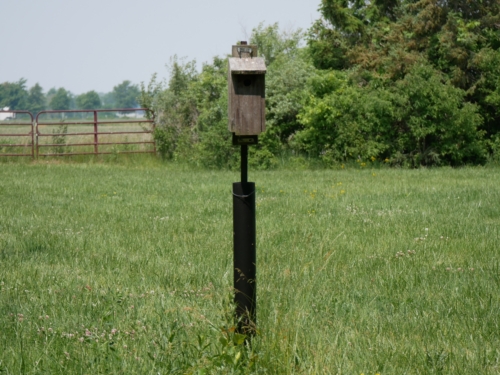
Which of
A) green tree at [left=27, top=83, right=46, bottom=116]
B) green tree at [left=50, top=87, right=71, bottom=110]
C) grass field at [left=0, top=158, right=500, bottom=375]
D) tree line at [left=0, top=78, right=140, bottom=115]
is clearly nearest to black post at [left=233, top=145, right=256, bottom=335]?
grass field at [left=0, top=158, right=500, bottom=375]

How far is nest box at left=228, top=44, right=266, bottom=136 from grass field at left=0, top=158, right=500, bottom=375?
1022 millimetres

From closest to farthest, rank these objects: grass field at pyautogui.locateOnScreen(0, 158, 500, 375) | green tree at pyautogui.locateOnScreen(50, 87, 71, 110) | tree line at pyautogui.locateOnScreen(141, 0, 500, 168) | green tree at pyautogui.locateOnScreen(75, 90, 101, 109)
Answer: grass field at pyautogui.locateOnScreen(0, 158, 500, 375) < tree line at pyautogui.locateOnScreen(141, 0, 500, 168) < green tree at pyautogui.locateOnScreen(50, 87, 71, 110) < green tree at pyautogui.locateOnScreen(75, 90, 101, 109)

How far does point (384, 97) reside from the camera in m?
22.0

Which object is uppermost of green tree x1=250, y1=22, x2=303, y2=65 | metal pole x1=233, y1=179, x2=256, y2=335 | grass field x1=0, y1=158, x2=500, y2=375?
green tree x1=250, y1=22, x2=303, y2=65

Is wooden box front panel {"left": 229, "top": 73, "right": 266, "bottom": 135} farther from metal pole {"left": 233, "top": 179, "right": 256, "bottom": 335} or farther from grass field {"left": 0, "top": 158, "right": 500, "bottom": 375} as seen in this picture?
grass field {"left": 0, "top": 158, "right": 500, "bottom": 375}

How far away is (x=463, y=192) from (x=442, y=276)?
7.34 metres

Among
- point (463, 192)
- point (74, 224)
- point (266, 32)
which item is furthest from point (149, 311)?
point (266, 32)

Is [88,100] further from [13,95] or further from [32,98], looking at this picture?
[13,95]

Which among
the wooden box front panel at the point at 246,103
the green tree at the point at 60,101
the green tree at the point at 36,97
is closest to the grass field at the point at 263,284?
the wooden box front panel at the point at 246,103

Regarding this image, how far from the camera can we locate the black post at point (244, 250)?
4.46 m

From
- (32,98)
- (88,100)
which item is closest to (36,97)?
(32,98)

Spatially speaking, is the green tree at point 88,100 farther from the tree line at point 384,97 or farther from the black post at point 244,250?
the black post at point 244,250

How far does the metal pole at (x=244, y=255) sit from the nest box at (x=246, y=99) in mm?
372

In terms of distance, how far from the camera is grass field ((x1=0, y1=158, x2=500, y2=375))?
4.38 metres
